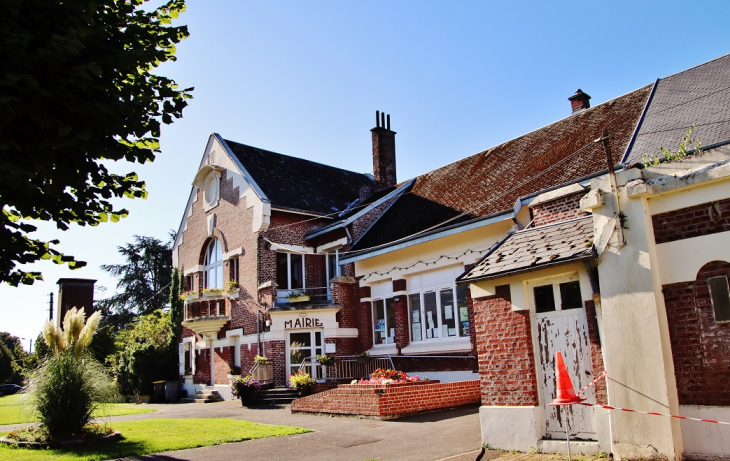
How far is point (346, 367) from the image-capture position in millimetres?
20109

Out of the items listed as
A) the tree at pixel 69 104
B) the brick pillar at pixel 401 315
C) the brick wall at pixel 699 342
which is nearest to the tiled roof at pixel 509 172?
the brick pillar at pixel 401 315

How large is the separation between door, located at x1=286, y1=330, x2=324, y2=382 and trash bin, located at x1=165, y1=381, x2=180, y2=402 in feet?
25.8

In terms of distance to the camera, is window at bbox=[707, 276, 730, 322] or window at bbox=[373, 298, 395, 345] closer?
window at bbox=[707, 276, 730, 322]

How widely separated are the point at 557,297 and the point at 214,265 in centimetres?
1906

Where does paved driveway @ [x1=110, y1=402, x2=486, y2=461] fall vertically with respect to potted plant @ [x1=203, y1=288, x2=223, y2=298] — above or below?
below

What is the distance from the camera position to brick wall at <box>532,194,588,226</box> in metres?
10.1

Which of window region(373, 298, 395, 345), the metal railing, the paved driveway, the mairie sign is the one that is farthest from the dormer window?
the paved driveway

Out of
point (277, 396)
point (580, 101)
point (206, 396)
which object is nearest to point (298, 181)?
point (206, 396)

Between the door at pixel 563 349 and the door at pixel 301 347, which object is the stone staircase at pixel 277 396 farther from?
the door at pixel 563 349

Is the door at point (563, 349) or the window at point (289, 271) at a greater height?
the window at point (289, 271)

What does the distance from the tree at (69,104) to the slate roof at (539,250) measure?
527cm

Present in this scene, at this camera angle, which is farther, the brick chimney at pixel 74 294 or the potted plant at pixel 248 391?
the brick chimney at pixel 74 294

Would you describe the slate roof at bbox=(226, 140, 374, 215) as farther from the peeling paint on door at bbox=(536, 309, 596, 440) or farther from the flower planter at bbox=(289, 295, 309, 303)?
the peeling paint on door at bbox=(536, 309, 596, 440)

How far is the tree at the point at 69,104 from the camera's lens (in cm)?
587
